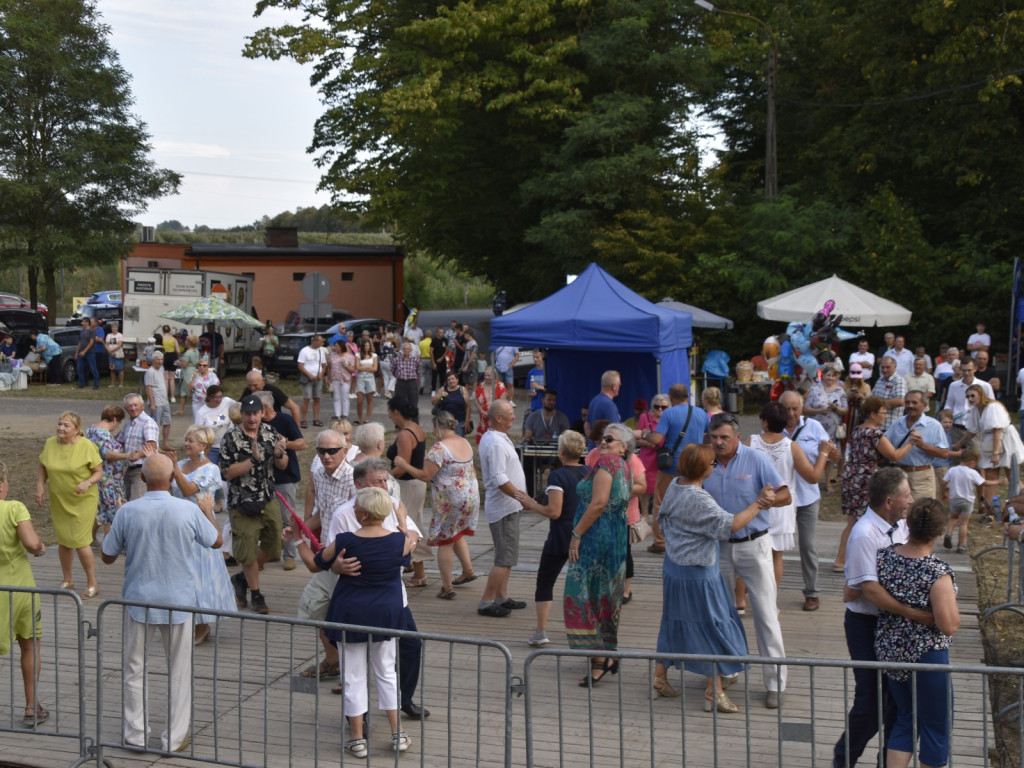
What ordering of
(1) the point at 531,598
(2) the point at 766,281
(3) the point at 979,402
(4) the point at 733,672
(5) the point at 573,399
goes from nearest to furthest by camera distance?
(4) the point at 733,672 → (1) the point at 531,598 → (3) the point at 979,402 → (5) the point at 573,399 → (2) the point at 766,281

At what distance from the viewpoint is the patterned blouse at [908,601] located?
5.46 meters

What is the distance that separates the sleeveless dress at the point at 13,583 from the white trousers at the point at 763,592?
4.36 metres

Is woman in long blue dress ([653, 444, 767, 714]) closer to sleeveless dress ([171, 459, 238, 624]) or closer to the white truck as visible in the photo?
sleeveless dress ([171, 459, 238, 624])

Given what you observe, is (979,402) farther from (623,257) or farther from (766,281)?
(623,257)

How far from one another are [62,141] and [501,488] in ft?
124

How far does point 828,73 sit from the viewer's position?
3303cm

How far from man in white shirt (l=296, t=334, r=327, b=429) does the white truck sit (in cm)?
1095

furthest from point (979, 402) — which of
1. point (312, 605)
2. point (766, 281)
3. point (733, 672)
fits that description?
point (766, 281)

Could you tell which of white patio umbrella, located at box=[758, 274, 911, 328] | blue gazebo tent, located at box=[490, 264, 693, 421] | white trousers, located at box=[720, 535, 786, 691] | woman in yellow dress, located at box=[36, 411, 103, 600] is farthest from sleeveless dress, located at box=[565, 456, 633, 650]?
white patio umbrella, located at box=[758, 274, 911, 328]

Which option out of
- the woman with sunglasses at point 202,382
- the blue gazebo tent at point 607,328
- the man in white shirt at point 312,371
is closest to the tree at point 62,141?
the man in white shirt at point 312,371

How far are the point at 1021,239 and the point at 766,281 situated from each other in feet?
21.4

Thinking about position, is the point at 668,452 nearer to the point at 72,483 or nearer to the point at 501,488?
the point at 501,488

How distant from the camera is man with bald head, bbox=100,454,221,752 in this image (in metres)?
6.46

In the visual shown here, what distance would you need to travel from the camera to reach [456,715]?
23.3ft
